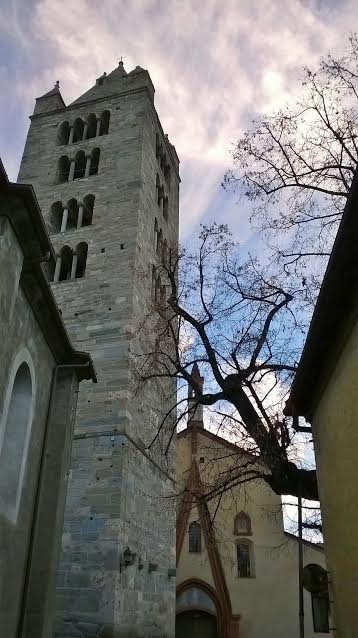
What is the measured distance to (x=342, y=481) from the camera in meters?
6.85

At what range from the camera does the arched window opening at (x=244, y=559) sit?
21281mm

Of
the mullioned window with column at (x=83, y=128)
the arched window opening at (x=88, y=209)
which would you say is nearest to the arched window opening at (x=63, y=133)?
the mullioned window with column at (x=83, y=128)

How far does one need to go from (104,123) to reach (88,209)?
518 cm

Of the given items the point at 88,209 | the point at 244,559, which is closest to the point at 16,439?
the point at 88,209

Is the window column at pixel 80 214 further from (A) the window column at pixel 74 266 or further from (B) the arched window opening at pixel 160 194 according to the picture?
(B) the arched window opening at pixel 160 194

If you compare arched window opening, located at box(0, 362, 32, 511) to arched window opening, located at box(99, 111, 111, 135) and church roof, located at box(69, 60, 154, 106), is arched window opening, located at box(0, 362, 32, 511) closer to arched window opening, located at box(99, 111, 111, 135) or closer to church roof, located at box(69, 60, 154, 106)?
arched window opening, located at box(99, 111, 111, 135)

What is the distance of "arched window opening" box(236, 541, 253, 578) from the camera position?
69.8 ft

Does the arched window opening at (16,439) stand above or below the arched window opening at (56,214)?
below

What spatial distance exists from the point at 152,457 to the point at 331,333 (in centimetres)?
1047

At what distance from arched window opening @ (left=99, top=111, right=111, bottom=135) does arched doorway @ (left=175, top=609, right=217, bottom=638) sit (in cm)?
2014

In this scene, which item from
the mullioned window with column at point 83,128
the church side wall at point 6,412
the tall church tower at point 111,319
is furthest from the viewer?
the mullioned window with column at point 83,128

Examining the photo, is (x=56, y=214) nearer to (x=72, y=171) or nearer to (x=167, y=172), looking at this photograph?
(x=72, y=171)

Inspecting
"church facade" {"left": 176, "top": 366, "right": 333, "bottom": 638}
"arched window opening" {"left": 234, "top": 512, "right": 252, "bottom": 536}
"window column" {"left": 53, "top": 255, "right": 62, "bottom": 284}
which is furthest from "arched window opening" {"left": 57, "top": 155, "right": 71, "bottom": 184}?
"arched window opening" {"left": 234, "top": 512, "right": 252, "bottom": 536}

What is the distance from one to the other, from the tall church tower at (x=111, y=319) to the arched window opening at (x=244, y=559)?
5674 millimetres
